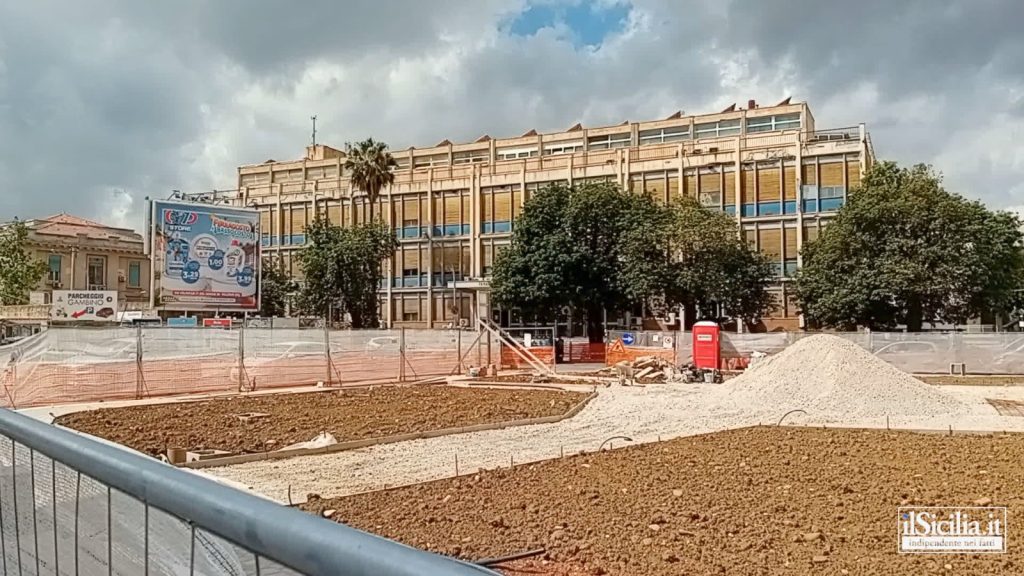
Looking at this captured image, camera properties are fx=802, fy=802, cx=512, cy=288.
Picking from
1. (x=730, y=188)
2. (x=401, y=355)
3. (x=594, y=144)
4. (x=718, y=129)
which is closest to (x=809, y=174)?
(x=730, y=188)

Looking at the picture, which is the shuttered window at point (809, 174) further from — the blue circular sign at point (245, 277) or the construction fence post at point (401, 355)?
the blue circular sign at point (245, 277)

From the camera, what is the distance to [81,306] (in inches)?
2078

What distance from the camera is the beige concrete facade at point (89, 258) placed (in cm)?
6931

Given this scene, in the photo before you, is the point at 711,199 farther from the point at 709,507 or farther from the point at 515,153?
the point at 709,507

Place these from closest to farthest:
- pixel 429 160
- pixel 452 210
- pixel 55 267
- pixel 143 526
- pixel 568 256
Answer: pixel 143 526 < pixel 568 256 < pixel 452 210 < pixel 55 267 < pixel 429 160

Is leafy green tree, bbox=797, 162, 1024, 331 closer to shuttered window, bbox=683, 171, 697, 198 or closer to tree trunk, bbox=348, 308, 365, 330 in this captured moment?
shuttered window, bbox=683, 171, 697, 198

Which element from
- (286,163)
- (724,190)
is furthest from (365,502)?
(286,163)

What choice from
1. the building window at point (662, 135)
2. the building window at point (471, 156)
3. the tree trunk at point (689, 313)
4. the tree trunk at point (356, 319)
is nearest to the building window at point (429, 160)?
the building window at point (471, 156)

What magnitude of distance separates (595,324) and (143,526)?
159 ft

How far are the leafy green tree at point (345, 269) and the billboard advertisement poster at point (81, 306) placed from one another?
1329 cm

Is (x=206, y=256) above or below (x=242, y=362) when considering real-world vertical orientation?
above

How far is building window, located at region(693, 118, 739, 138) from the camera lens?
226ft

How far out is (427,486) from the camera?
1024 cm

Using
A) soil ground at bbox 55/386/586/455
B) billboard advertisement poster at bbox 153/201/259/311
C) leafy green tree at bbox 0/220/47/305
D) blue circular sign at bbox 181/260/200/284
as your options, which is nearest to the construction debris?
soil ground at bbox 55/386/586/455
